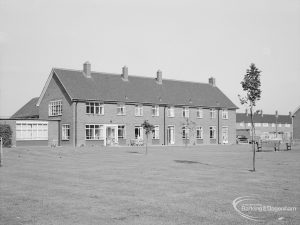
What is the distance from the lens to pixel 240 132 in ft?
328

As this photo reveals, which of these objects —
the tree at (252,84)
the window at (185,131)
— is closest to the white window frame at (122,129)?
the window at (185,131)

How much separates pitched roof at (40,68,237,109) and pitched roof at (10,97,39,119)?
39.2 ft

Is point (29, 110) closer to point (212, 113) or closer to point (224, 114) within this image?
point (212, 113)

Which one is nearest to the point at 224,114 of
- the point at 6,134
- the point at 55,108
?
the point at 55,108

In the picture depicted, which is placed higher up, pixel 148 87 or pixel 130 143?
pixel 148 87

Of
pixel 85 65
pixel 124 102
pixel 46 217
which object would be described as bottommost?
pixel 46 217

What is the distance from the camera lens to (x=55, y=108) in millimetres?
52094

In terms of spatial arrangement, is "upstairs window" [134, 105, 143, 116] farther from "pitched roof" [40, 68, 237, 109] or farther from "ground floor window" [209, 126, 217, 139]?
"ground floor window" [209, 126, 217, 139]

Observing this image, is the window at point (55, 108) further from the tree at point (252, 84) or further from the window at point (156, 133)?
the tree at point (252, 84)

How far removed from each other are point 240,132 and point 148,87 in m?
48.1

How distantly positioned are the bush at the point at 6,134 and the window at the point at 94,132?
386 inches

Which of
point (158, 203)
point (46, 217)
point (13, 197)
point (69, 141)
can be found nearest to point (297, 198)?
point (158, 203)

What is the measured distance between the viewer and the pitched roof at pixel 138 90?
2002 inches

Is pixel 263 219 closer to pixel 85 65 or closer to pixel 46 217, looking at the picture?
pixel 46 217
